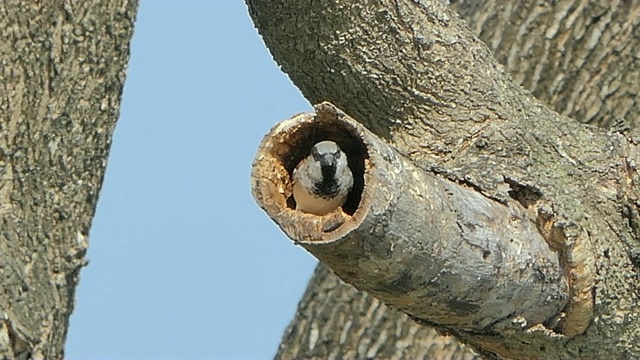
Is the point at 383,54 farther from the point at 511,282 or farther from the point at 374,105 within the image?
the point at 511,282

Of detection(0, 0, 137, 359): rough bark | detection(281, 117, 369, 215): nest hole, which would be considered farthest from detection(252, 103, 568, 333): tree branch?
detection(0, 0, 137, 359): rough bark

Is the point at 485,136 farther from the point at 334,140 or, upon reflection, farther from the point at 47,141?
the point at 47,141

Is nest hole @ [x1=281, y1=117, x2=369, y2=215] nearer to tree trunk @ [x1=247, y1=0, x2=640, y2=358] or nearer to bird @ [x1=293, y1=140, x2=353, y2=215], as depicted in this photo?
bird @ [x1=293, y1=140, x2=353, y2=215]

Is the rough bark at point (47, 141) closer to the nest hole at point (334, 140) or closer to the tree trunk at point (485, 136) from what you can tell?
the tree trunk at point (485, 136)

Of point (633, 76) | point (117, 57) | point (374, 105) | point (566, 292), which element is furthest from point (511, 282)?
point (633, 76)

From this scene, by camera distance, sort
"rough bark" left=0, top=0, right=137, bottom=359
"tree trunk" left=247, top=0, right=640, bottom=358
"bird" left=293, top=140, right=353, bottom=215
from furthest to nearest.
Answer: "rough bark" left=0, top=0, right=137, bottom=359
"tree trunk" left=247, top=0, right=640, bottom=358
"bird" left=293, top=140, right=353, bottom=215

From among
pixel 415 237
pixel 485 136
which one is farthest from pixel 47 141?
pixel 415 237

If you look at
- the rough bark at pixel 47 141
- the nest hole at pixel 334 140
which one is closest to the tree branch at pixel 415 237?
the nest hole at pixel 334 140
